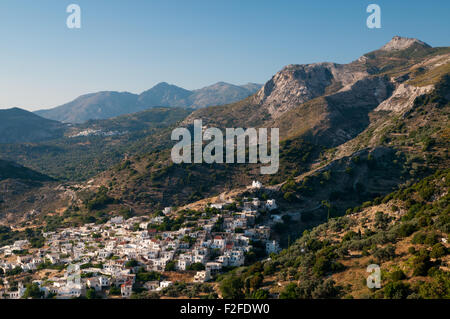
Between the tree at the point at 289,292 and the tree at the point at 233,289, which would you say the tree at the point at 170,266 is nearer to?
the tree at the point at 233,289

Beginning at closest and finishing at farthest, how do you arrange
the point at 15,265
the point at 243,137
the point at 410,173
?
1. the point at 15,265
2. the point at 410,173
3. the point at 243,137

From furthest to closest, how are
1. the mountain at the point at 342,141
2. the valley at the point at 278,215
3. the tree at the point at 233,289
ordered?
the mountain at the point at 342,141, the valley at the point at 278,215, the tree at the point at 233,289

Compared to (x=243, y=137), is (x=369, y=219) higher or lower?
lower

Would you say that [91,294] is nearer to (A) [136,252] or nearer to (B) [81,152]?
(A) [136,252]

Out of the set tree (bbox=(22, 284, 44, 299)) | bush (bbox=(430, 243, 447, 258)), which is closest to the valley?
bush (bbox=(430, 243, 447, 258))

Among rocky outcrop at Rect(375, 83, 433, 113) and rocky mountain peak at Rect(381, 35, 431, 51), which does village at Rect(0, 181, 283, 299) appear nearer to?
rocky outcrop at Rect(375, 83, 433, 113)

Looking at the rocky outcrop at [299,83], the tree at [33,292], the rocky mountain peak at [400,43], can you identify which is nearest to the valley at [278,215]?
the tree at [33,292]
